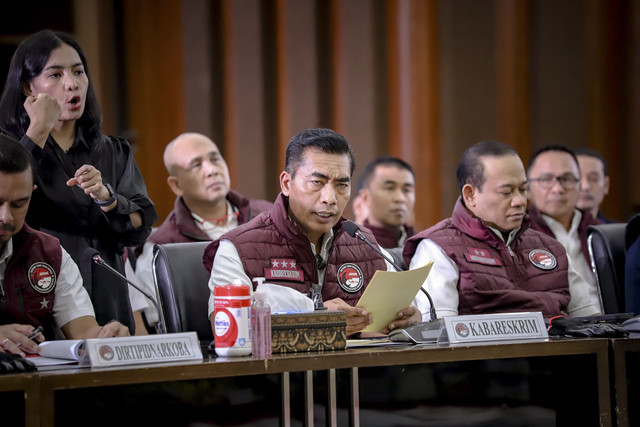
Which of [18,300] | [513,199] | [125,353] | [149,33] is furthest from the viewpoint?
[149,33]

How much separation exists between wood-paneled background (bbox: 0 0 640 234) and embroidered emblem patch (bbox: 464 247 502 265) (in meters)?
1.96

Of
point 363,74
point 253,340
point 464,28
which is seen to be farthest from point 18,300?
point 464,28

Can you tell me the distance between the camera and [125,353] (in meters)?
1.32

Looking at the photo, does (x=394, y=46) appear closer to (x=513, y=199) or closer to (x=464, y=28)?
(x=464, y=28)

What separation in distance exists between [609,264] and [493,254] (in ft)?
1.29

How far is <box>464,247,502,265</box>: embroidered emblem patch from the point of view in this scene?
87.0 inches

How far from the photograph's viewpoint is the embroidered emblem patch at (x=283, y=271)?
193cm

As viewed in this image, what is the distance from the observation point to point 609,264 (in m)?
2.36

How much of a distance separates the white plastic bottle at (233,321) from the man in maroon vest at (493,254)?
799 millimetres

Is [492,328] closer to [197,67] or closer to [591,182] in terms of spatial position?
[591,182]

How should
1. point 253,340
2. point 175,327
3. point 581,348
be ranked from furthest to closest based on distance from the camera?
point 175,327 < point 581,348 < point 253,340

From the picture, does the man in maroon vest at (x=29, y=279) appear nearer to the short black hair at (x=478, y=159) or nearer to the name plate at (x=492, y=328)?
the name plate at (x=492, y=328)

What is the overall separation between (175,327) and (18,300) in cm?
40

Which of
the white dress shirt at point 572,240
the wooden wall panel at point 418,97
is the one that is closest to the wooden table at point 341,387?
the white dress shirt at point 572,240
